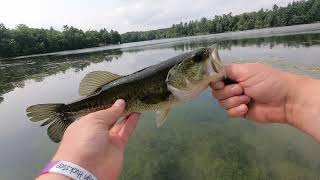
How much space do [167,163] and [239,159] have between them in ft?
6.09

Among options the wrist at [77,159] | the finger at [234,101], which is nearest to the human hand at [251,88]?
the finger at [234,101]

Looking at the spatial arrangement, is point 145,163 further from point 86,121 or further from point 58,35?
point 58,35

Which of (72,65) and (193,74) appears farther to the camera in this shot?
(72,65)

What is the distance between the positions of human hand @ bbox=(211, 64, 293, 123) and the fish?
0.19 metres

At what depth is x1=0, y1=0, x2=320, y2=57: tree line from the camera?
105 m

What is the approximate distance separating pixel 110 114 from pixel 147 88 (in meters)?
0.47

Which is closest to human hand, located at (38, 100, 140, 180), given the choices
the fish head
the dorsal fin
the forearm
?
the dorsal fin

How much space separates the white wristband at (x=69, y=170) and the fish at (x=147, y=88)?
1.12 metres

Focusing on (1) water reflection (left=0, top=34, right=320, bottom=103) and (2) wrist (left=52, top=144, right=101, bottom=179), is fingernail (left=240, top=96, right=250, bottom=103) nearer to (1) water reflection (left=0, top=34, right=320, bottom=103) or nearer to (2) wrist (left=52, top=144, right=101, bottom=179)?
(2) wrist (left=52, top=144, right=101, bottom=179)

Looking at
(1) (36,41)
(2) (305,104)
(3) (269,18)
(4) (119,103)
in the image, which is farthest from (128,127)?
(3) (269,18)

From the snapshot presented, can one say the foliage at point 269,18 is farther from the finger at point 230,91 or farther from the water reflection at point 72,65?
the finger at point 230,91

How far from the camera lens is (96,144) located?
3330 millimetres

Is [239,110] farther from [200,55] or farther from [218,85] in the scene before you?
[200,55]

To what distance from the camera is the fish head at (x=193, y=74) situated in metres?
3.50
